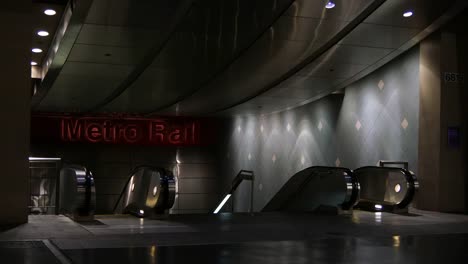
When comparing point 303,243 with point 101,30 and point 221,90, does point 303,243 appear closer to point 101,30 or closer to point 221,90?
point 101,30

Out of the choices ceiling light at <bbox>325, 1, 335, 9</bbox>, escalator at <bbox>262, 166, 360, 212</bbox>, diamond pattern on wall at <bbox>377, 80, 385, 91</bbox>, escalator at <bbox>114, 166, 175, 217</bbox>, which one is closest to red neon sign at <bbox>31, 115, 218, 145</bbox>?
escalator at <bbox>114, 166, 175, 217</bbox>

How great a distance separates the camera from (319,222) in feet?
26.8

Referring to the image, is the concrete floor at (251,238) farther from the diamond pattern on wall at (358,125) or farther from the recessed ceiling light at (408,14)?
the diamond pattern on wall at (358,125)

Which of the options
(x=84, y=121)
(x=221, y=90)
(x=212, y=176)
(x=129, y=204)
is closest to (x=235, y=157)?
(x=212, y=176)

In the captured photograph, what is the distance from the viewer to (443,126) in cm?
1033

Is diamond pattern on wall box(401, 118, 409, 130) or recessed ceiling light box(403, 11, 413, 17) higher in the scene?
recessed ceiling light box(403, 11, 413, 17)

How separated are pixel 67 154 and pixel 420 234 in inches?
659

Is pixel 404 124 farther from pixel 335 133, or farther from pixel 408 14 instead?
pixel 335 133

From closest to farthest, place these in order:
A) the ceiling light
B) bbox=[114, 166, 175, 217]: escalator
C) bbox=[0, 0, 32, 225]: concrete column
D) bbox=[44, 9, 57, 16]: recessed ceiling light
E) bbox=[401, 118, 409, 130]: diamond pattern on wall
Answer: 1. bbox=[0, 0, 32, 225]: concrete column
2. the ceiling light
3. bbox=[114, 166, 175, 217]: escalator
4. bbox=[44, 9, 57, 16]: recessed ceiling light
5. bbox=[401, 118, 409, 130]: diamond pattern on wall

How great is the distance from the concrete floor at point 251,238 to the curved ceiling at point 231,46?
301 centimetres

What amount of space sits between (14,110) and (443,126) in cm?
740

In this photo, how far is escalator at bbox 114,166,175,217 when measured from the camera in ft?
28.7

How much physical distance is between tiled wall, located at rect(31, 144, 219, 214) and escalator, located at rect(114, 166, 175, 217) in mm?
8788

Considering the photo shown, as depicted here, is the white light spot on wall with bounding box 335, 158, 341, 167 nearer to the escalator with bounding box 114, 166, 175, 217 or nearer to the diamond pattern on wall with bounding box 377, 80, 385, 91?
the diamond pattern on wall with bounding box 377, 80, 385, 91
